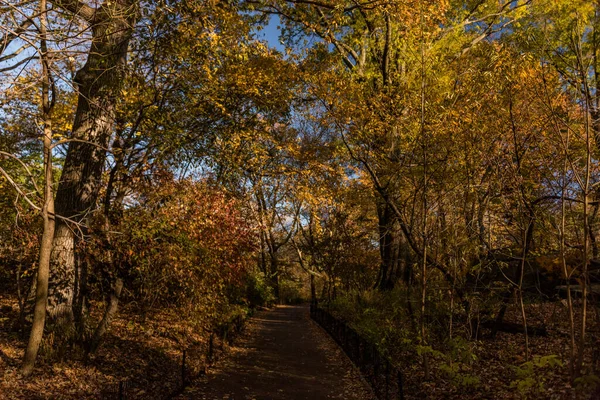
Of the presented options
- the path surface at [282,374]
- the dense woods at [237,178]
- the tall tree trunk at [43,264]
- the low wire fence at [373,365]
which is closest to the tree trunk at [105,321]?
the dense woods at [237,178]

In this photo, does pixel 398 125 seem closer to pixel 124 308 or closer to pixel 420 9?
→ pixel 420 9

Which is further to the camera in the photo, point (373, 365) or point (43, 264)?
point (373, 365)

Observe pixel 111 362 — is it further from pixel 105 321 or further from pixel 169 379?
pixel 169 379

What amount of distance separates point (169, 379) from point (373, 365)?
442 centimetres

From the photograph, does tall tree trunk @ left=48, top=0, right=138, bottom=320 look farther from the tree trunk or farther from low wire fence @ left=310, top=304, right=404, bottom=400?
low wire fence @ left=310, top=304, right=404, bottom=400

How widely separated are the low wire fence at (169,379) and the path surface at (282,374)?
0.24 m

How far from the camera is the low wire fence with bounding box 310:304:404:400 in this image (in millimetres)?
7727

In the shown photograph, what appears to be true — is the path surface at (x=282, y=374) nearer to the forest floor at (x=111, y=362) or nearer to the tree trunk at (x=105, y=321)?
the forest floor at (x=111, y=362)

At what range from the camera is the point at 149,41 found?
28.1 feet

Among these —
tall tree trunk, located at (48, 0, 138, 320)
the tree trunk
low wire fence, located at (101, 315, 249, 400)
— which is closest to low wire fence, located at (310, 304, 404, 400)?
low wire fence, located at (101, 315, 249, 400)

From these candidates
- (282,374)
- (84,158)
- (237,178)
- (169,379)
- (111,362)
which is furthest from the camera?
(237,178)

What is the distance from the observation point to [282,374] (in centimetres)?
1080

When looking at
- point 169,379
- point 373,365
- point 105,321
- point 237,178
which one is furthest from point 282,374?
point 237,178

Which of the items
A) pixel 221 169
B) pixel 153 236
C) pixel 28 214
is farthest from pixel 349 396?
pixel 28 214
